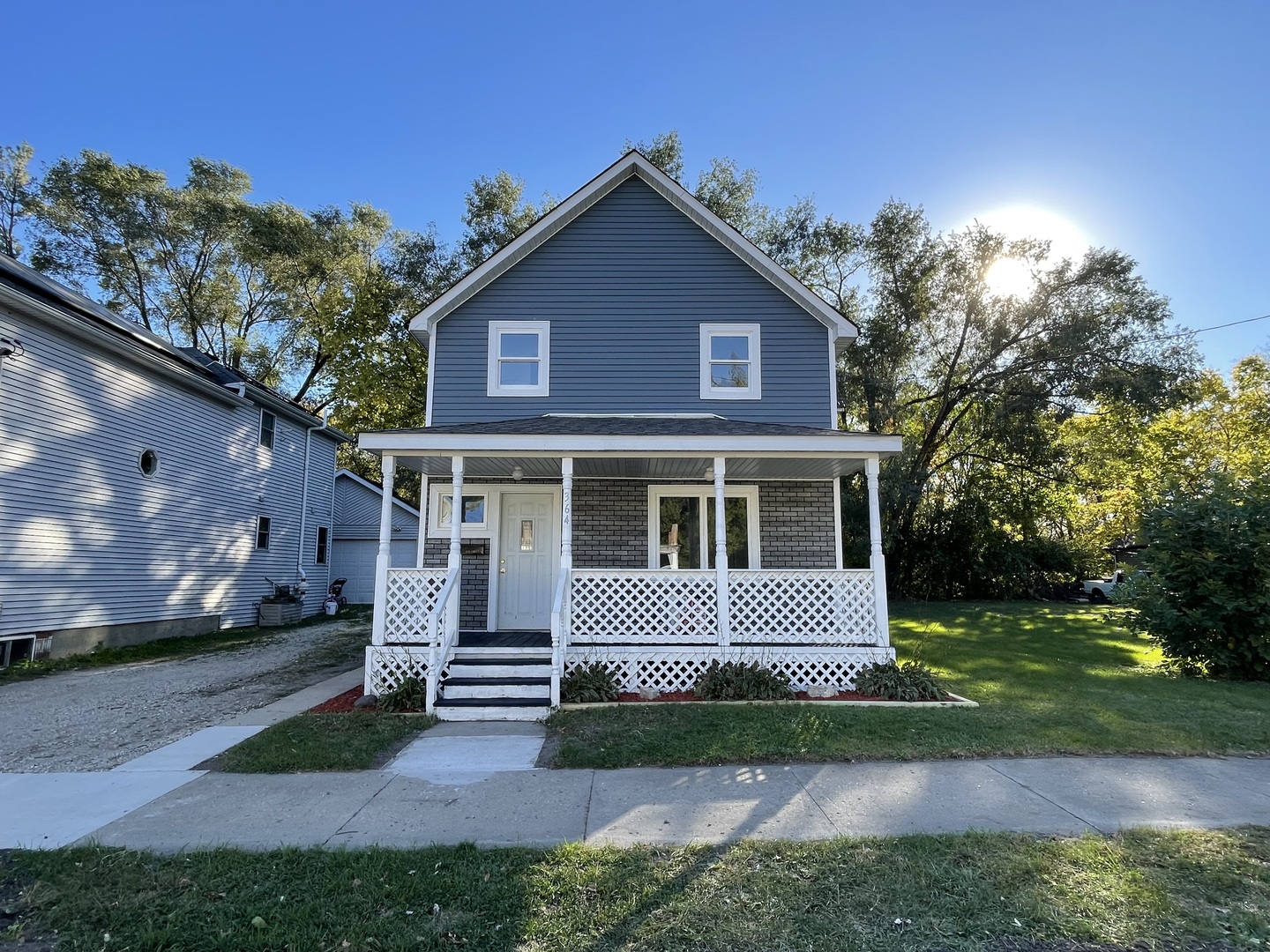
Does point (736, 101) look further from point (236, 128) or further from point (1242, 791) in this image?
point (236, 128)

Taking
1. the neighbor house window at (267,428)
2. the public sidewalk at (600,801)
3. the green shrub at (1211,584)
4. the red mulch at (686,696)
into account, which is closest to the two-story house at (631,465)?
the red mulch at (686,696)

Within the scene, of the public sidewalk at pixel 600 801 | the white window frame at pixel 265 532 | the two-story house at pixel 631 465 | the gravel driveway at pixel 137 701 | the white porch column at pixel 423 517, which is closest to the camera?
the public sidewalk at pixel 600 801

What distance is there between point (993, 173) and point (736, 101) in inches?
226

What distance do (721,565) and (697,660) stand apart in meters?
1.28

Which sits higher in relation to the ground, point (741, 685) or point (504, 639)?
point (504, 639)

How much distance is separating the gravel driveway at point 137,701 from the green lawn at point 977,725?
168 inches

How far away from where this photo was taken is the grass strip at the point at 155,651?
10312mm

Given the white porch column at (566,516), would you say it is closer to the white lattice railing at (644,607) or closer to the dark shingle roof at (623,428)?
the white lattice railing at (644,607)

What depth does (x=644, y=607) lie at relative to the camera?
844 centimetres

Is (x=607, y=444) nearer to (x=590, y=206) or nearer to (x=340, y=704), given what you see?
(x=340, y=704)

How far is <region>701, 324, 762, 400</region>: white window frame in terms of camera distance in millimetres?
10867

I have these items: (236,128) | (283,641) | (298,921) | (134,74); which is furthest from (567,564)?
(236,128)

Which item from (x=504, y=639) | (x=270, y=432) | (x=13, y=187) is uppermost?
(x=13, y=187)

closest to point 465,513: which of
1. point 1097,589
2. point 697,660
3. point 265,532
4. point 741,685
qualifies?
point 697,660
